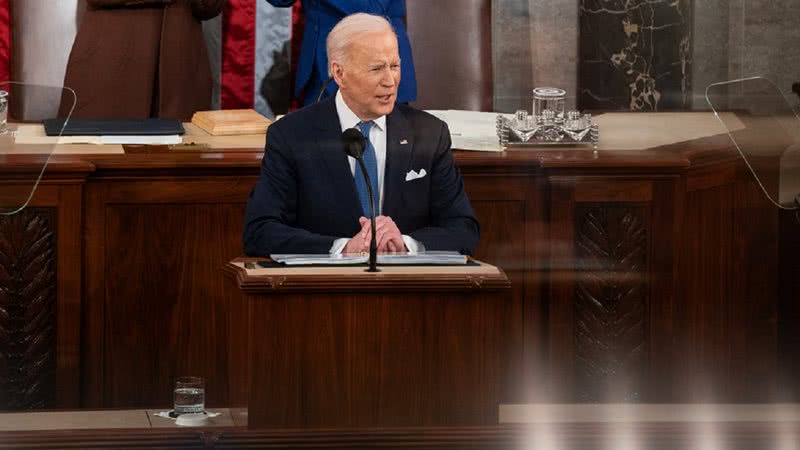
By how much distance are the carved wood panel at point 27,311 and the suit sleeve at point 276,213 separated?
571mm

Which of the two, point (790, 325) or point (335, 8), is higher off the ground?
point (335, 8)

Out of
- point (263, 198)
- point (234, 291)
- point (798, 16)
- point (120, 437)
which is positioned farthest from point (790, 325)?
point (798, 16)

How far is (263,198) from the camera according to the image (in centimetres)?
324

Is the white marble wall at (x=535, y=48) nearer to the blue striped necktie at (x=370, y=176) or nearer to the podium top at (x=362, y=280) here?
the blue striped necktie at (x=370, y=176)

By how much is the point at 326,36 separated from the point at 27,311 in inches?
66.7

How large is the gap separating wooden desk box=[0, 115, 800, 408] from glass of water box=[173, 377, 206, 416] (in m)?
0.94

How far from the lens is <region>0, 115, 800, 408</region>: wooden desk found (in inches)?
142

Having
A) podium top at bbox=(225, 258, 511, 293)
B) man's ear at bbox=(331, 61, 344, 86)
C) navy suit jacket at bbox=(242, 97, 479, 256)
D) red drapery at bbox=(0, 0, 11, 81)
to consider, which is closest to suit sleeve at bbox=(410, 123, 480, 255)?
navy suit jacket at bbox=(242, 97, 479, 256)

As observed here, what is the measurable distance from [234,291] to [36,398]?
1.11 metres

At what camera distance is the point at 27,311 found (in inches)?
139

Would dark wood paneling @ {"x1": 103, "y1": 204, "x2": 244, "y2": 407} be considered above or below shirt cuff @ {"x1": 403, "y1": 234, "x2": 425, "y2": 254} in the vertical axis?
below

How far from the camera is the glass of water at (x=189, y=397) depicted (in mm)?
2549

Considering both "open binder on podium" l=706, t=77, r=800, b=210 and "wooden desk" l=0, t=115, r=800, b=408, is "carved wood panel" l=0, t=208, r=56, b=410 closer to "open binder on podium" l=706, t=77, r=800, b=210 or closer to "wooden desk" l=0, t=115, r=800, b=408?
"wooden desk" l=0, t=115, r=800, b=408

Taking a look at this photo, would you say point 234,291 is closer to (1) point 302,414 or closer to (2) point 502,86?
(1) point 302,414
